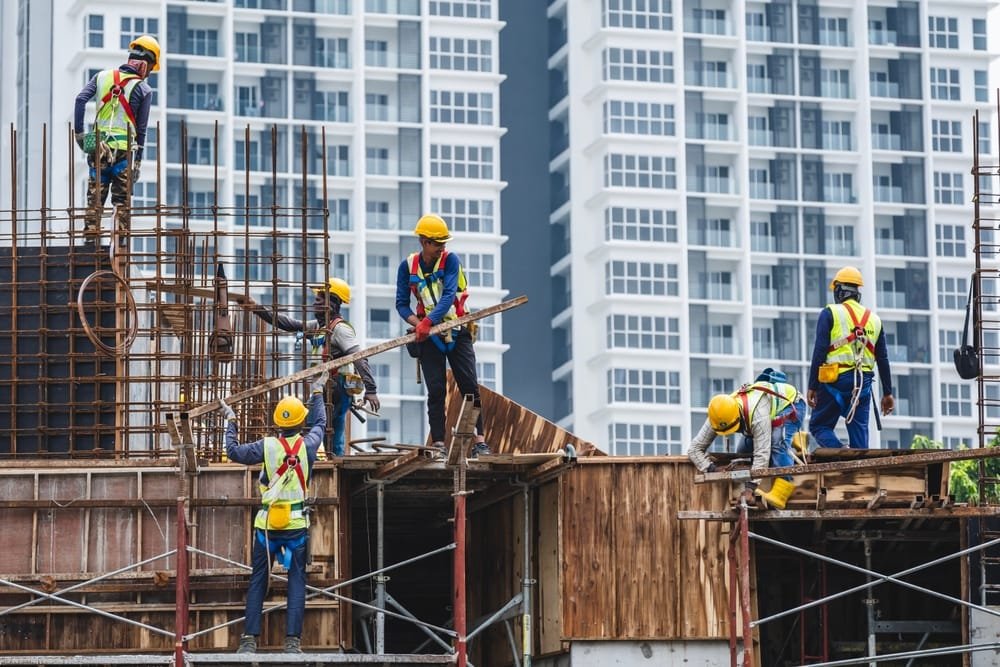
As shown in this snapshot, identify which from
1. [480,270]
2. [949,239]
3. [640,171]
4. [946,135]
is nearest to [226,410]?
[480,270]

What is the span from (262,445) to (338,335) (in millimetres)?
3196

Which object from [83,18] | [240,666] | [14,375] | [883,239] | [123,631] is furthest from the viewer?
[883,239]

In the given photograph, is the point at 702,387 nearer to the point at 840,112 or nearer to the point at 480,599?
the point at 840,112

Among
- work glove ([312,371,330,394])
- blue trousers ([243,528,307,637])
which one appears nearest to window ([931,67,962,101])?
work glove ([312,371,330,394])

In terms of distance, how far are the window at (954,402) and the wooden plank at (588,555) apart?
9728 centimetres

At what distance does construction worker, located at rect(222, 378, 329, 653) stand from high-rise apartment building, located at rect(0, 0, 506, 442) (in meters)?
88.0

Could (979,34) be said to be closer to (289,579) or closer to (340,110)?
(340,110)

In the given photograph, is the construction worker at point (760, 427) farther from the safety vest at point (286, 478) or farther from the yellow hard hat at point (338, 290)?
the yellow hard hat at point (338, 290)

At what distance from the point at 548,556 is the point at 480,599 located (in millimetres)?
2712

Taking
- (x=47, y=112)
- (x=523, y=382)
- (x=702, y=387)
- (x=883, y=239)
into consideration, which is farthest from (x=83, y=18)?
(x=883, y=239)

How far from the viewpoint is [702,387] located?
115188mm

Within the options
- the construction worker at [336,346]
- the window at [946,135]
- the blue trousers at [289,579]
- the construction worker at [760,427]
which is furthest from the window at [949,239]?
the blue trousers at [289,579]

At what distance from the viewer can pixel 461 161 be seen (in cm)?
11575

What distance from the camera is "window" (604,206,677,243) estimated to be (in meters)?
116
